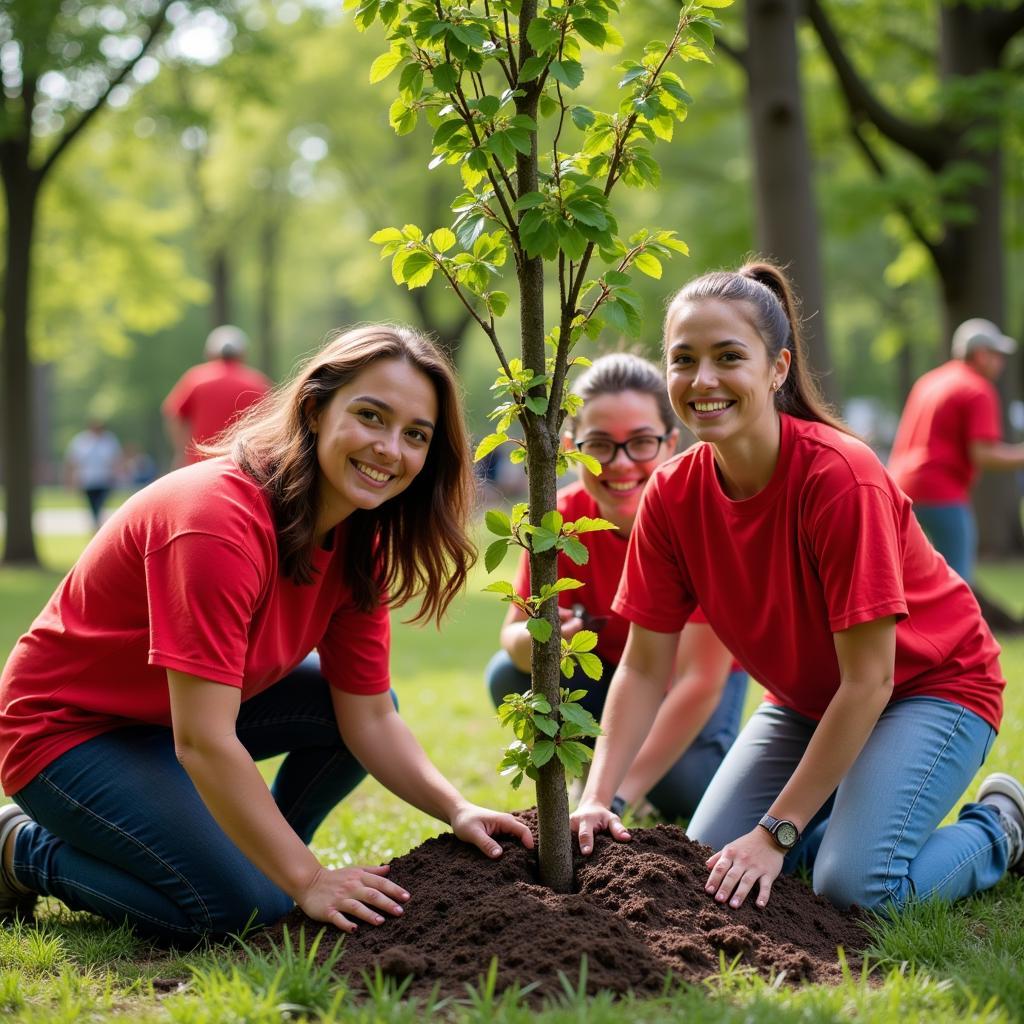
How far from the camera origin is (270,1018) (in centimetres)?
237

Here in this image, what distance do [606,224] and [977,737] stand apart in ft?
6.01

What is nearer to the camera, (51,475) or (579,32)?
(579,32)

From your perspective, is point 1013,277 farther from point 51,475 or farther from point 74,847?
point 51,475

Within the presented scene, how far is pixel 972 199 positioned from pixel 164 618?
13.1 m

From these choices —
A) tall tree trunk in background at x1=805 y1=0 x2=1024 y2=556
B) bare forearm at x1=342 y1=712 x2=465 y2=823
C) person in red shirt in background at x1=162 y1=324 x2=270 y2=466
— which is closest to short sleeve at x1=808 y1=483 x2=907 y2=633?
bare forearm at x1=342 y1=712 x2=465 y2=823

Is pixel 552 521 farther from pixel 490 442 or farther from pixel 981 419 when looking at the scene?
pixel 981 419

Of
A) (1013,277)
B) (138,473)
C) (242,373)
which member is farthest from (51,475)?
(242,373)

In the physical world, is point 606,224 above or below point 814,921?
above

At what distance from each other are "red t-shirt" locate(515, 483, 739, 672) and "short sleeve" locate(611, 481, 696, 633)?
25.6 inches

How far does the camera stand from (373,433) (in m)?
3.11

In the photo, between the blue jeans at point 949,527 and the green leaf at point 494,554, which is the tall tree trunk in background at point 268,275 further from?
the green leaf at point 494,554

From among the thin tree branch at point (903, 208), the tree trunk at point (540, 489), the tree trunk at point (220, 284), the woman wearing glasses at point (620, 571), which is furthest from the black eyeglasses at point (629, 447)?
the tree trunk at point (220, 284)

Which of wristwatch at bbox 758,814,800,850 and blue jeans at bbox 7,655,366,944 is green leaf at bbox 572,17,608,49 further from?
blue jeans at bbox 7,655,366,944

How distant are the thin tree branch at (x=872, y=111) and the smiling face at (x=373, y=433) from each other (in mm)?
9559
